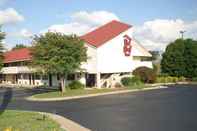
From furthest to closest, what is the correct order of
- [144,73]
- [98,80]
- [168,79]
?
[168,79], [144,73], [98,80]

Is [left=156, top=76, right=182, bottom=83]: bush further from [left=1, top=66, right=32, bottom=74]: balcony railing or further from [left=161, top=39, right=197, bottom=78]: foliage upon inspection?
[left=1, top=66, right=32, bottom=74]: balcony railing

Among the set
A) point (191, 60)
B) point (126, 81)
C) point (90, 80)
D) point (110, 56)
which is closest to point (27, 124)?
point (110, 56)

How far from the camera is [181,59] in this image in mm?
57906

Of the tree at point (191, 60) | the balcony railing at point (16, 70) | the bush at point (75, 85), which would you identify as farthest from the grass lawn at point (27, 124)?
the tree at point (191, 60)

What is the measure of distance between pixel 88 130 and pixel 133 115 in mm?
4788

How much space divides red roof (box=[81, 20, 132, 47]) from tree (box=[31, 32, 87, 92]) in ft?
18.7

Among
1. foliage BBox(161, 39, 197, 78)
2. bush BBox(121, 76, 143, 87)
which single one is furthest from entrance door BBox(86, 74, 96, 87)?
foliage BBox(161, 39, 197, 78)

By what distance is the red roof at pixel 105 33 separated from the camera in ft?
149

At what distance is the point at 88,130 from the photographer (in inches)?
590

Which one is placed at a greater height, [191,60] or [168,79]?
[191,60]

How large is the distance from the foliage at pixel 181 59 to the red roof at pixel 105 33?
13494 mm

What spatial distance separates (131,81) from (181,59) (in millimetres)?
14867

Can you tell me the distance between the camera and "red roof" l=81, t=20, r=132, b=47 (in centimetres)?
4556

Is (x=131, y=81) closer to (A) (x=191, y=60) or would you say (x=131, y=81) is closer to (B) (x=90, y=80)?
(B) (x=90, y=80)
